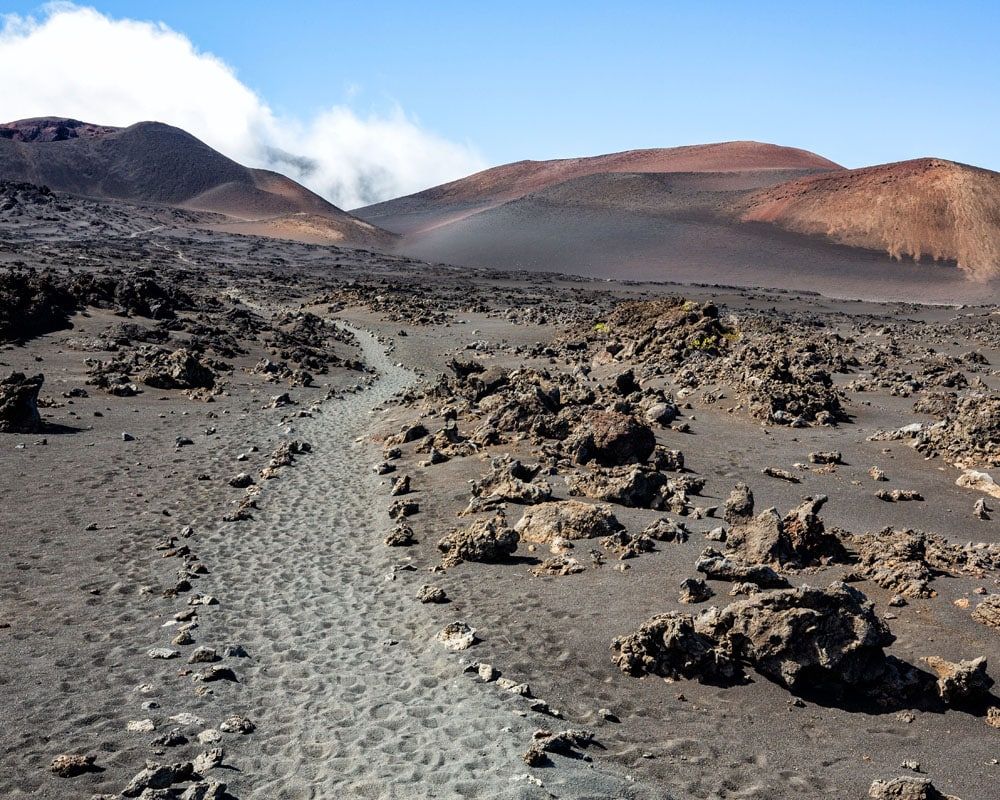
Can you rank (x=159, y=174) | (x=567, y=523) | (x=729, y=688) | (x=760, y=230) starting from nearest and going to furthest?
1. (x=729, y=688)
2. (x=567, y=523)
3. (x=760, y=230)
4. (x=159, y=174)

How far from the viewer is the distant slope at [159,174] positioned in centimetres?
10994

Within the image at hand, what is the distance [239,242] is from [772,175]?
65.0 meters

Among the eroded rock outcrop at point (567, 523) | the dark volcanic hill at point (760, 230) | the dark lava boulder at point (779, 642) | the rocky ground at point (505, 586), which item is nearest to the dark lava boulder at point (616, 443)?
the rocky ground at point (505, 586)

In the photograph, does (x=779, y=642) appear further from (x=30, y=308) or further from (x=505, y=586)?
(x=30, y=308)

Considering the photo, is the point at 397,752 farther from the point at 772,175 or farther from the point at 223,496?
the point at 772,175

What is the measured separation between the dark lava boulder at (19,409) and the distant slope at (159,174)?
91.2 meters

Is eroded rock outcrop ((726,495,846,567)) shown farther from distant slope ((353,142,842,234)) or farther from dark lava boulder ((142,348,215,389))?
distant slope ((353,142,842,234))

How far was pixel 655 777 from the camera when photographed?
449 cm

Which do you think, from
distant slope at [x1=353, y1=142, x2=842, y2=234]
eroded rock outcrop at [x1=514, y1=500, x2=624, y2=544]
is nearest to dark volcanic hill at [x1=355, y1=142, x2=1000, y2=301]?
distant slope at [x1=353, y1=142, x2=842, y2=234]

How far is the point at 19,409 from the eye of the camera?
12.3 m

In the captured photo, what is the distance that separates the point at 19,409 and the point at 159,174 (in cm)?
12311

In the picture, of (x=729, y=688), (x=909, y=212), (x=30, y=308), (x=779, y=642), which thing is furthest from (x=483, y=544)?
(x=909, y=212)

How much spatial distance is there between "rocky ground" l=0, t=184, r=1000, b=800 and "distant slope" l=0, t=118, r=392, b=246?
300ft

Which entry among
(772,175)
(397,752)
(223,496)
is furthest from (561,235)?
(397,752)
